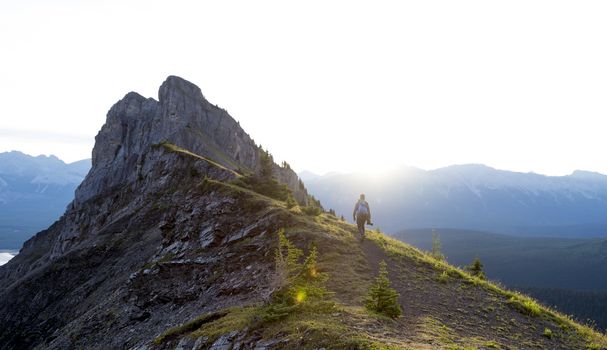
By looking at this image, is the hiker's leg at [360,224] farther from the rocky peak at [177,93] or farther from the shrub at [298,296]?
the rocky peak at [177,93]

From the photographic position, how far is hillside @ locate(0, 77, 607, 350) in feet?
52.7

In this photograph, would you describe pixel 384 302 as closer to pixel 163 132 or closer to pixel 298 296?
pixel 298 296

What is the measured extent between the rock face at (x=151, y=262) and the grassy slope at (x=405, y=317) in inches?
151

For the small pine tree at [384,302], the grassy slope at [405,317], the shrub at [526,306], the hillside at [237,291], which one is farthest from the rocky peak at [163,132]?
the small pine tree at [384,302]

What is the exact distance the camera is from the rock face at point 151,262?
1071 inches

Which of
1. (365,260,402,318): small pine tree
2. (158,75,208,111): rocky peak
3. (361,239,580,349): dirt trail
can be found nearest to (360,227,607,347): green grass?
(361,239,580,349): dirt trail

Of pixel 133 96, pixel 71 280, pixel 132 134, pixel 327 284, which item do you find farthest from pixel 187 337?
pixel 133 96

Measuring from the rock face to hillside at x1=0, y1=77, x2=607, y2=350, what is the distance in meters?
0.15

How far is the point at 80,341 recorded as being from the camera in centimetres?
3073

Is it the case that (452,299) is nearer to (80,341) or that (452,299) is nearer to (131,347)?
(131,347)

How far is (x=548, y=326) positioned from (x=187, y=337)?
1702 cm

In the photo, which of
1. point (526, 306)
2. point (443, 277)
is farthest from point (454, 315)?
point (443, 277)

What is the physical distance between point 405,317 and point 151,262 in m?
24.7

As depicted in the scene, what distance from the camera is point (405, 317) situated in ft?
57.4
